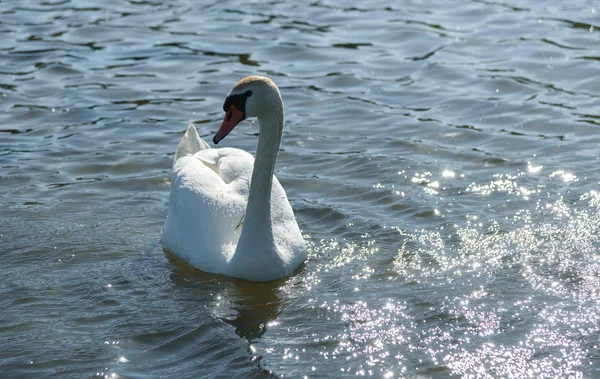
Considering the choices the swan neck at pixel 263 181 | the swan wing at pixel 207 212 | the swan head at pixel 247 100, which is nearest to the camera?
the swan head at pixel 247 100

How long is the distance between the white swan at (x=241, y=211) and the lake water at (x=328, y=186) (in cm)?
18

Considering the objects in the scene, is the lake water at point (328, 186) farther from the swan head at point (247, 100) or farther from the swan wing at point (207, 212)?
the swan head at point (247, 100)

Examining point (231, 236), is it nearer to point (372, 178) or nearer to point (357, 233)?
point (357, 233)

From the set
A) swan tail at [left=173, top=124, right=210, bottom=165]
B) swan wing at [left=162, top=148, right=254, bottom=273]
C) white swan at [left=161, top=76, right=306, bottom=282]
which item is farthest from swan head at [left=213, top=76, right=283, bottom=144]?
swan tail at [left=173, top=124, right=210, bottom=165]

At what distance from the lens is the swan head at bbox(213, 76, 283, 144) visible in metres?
7.43

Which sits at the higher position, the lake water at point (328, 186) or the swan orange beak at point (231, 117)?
the swan orange beak at point (231, 117)

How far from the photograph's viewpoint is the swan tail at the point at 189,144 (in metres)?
9.32

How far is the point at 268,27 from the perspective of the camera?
617 inches

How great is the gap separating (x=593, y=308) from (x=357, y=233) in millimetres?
2356

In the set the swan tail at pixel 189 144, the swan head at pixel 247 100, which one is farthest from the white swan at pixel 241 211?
the swan tail at pixel 189 144

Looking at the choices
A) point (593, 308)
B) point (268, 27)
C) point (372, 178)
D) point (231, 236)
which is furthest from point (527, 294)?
point (268, 27)

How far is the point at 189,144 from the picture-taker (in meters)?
9.36

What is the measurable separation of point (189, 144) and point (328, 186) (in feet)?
4.90

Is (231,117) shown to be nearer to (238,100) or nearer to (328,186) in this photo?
(238,100)
